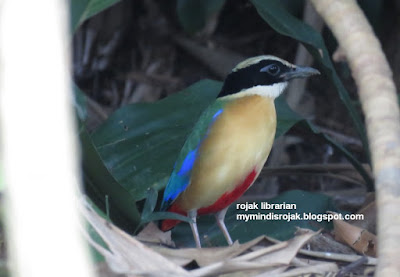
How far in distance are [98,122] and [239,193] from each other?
4.87ft

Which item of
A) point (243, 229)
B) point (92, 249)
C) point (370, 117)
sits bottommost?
point (243, 229)

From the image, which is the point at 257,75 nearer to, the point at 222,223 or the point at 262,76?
the point at 262,76

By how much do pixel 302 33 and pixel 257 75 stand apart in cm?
26

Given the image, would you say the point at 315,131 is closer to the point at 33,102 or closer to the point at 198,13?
the point at 198,13

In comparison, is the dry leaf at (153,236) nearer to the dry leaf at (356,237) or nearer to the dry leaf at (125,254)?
the dry leaf at (125,254)

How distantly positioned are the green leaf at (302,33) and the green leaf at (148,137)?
1.48 ft

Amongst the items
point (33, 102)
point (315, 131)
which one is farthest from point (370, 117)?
point (315, 131)

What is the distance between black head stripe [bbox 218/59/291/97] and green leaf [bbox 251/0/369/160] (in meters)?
0.12

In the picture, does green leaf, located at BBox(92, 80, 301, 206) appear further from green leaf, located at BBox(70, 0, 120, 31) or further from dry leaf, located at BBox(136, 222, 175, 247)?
green leaf, located at BBox(70, 0, 120, 31)

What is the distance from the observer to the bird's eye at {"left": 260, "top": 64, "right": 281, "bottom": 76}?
10.3ft

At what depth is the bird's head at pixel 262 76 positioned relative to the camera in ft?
10.2

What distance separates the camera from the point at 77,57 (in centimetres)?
489

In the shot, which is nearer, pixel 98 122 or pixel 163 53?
pixel 98 122

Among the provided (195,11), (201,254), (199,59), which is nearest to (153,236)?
(201,254)
